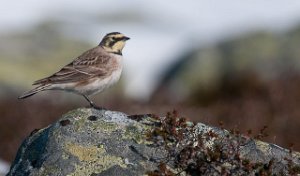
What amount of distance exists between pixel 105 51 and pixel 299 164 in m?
3.81

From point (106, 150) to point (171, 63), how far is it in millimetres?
19241

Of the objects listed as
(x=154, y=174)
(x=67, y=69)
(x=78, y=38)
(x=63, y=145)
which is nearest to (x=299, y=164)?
(x=154, y=174)

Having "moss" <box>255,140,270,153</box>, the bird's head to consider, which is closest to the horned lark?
the bird's head

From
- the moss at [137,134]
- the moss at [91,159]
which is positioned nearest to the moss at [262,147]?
the moss at [137,134]

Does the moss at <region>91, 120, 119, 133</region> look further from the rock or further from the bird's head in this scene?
the bird's head

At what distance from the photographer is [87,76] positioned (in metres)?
9.80

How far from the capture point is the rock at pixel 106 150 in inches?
271

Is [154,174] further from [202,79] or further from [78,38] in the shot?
[78,38]

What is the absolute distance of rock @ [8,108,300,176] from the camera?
22.6ft

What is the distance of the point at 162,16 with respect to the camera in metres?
47.7

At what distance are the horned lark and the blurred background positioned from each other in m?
1.17

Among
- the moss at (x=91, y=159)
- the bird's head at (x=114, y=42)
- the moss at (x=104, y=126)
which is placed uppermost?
the bird's head at (x=114, y=42)

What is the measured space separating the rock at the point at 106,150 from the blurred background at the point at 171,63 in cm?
45

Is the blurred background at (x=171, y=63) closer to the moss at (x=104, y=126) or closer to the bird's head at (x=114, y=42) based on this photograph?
the moss at (x=104, y=126)
